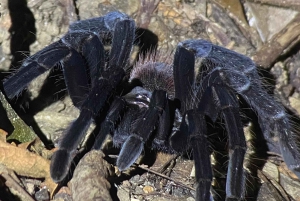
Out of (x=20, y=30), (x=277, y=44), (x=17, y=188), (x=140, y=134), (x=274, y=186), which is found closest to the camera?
(x=17, y=188)

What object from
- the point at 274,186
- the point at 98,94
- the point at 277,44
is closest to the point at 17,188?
the point at 98,94

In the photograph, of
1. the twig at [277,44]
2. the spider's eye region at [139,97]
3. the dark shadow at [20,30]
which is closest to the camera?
the spider's eye region at [139,97]

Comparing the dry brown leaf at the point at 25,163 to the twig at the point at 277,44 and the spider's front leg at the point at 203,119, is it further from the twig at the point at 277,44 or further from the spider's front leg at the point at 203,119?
the twig at the point at 277,44

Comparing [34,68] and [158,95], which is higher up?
[158,95]

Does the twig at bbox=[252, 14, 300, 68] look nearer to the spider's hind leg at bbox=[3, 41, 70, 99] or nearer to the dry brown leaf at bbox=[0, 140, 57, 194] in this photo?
the spider's hind leg at bbox=[3, 41, 70, 99]

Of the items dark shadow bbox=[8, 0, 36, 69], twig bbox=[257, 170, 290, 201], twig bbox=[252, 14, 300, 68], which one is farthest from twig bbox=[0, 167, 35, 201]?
twig bbox=[252, 14, 300, 68]

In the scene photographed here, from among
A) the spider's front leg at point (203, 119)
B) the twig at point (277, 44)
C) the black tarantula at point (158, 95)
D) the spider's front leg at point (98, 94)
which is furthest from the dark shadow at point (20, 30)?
the twig at point (277, 44)

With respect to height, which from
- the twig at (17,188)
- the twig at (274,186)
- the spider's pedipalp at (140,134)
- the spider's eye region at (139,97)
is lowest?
the twig at (274,186)

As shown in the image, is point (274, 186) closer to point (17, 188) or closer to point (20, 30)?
point (17, 188)
